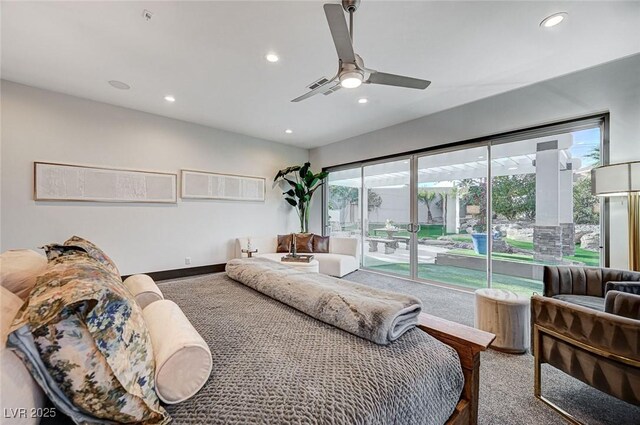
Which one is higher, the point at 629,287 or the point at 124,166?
the point at 124,166

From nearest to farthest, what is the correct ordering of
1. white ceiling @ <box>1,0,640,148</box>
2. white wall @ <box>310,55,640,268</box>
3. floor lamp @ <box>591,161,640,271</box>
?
1. white ceiling @ <box>1,0,640,148</box>
2. floor lamp @ <box>591,161,640,271</box>
3. white wall @ <box>310,55,640,268</box>

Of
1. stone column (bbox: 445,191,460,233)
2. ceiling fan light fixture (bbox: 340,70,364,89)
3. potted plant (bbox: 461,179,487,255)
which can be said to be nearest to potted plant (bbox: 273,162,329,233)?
stone column (bbox: 445,191,460,233)

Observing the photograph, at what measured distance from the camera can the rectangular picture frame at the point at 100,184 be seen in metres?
3.57

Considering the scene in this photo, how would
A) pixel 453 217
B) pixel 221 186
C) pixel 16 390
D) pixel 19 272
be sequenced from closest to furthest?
1. pixel 16 390
2. pixel 19 272
3. pixel 453 217
4. pixel 221 186

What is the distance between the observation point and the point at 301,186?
5.80 meters

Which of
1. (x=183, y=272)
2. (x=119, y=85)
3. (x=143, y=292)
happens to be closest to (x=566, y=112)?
(x=143, y=292)

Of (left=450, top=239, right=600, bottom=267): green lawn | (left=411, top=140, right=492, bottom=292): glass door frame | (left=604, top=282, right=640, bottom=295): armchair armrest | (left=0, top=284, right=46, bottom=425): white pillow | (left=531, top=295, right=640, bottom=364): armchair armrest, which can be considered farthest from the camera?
(left=411, top=140, right=492, bottom=292): glass door frame

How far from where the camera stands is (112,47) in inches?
103

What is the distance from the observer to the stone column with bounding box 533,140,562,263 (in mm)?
3301

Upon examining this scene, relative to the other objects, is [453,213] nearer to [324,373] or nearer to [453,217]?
[453,217]

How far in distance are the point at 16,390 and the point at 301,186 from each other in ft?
17.4

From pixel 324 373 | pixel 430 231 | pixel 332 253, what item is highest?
pixel 430 231

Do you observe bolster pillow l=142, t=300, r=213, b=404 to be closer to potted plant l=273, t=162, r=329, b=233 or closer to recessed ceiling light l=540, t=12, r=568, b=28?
recessed ceiling light l=540, t=12, r=568, b=28

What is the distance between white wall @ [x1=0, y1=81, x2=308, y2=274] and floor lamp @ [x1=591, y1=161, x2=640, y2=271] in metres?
5.20
